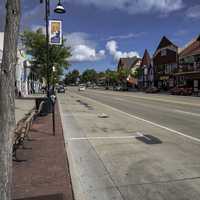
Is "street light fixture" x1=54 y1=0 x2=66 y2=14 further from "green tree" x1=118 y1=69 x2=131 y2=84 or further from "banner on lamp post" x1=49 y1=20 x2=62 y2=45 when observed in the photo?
"green tree" x1=118 y1=69 x2=131 y2=84

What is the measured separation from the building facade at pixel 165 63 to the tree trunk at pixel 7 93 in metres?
61.6

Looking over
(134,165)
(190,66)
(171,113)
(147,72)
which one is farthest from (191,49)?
(134,165)

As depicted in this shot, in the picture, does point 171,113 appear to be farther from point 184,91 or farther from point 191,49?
point 191,49

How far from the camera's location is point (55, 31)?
39.9 feet

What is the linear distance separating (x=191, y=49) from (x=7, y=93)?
2278 inches

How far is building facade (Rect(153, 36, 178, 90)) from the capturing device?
63562mm

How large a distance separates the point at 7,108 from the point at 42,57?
33.1 m

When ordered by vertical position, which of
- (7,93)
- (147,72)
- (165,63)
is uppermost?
(165,63)

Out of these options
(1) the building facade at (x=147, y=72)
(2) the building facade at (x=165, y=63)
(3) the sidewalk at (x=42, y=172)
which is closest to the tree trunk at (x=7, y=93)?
(3) the sidewalk at (x=42, y=172)

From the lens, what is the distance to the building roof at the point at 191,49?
176 feet

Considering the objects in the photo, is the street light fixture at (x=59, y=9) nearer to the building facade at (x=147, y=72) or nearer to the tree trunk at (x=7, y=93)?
the tree trunk at (x=7, y=93)

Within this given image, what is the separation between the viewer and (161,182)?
5457 mm

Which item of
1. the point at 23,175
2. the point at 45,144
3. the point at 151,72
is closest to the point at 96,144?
the point at 45,144

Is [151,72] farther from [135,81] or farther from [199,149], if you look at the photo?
[199,149]
